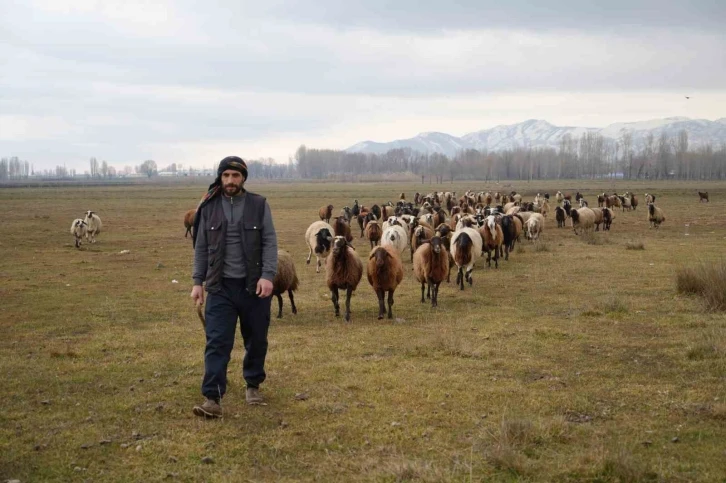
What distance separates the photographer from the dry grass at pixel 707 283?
12008mm

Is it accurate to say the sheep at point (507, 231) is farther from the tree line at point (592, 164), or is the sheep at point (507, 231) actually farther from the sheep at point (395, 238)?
the tree line at point (592, 164)

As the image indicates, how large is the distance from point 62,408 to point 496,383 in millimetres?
5068

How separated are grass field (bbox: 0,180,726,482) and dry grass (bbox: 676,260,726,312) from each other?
28 centimetres

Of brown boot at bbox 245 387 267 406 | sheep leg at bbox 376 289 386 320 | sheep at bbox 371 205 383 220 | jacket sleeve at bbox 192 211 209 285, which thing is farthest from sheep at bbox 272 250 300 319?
sheep at bbox 371 205 383 220

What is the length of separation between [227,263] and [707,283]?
10353 mm

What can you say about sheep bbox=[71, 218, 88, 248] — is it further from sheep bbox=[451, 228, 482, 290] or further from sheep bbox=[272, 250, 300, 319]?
sheep bbox=[451, 228, 482, 290]

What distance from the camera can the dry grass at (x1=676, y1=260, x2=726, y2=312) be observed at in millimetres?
12008

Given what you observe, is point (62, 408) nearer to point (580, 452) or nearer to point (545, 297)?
point (580, 452)

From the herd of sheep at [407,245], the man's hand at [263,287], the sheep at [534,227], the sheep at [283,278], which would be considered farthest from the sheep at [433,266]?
the sheep at [534,227]

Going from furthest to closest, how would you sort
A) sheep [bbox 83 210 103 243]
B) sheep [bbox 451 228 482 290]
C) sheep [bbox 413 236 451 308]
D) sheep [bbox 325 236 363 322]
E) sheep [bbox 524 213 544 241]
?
sheep [bbox 83 210 103 243]
sheep [bbox 524 213 544 241]
sheep [bbox 451 228 482 290]
sheep [bbox 413 236 451 308]
sheep [bbox 325 236 363 322]

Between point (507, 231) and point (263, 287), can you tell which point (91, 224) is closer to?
point (507, 231)

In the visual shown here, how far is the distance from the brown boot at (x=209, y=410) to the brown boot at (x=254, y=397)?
0.47 m

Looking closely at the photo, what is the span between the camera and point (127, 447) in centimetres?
593

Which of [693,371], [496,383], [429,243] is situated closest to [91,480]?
[496,383]
